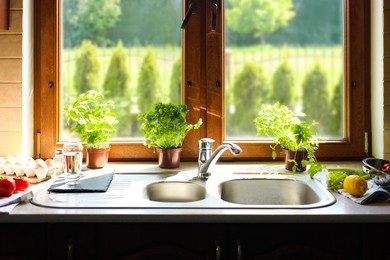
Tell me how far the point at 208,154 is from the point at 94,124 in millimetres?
563

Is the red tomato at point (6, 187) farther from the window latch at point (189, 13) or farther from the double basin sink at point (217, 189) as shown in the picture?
the window latch at point (189, 13)

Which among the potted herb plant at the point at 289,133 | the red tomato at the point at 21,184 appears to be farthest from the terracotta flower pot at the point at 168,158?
the red tomato at the point at 21,184

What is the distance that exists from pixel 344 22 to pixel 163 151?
1.13 m

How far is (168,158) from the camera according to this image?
2318 millimetres

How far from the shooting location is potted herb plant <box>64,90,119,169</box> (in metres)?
2.30

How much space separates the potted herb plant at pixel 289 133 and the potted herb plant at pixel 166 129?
0.38 meters

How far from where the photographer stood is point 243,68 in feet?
8.30

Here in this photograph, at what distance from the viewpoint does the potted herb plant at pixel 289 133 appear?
2.24 metres

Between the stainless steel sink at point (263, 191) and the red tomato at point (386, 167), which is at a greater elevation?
the red tomato at point (386, 167)
